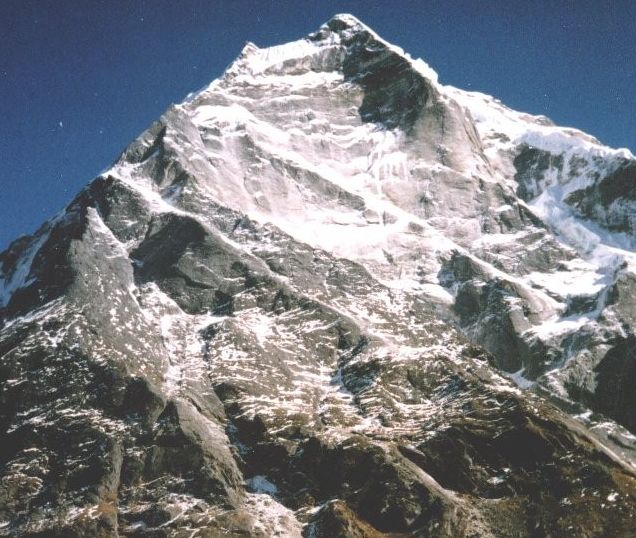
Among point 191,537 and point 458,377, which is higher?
point 458,377

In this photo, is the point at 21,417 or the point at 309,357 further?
the point at 309,357

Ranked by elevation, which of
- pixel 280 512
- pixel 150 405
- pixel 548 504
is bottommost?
pixel 548 504

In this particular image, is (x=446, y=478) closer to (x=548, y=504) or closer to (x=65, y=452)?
(x=548, y=504)

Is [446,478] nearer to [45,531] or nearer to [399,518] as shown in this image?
[399,518]

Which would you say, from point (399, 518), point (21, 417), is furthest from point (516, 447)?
point (21, 417)

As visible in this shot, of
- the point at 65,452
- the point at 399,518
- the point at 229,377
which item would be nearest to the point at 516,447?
the point at 399,518

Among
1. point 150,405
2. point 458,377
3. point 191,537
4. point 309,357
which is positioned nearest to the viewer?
point 191,537

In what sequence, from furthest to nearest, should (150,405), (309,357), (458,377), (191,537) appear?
(309,357), (458,377), (150,405), (191,537)

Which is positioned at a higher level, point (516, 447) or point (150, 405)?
point (150, 405)

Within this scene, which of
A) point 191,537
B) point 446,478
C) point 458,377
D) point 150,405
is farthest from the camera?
point 458,377
